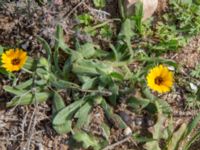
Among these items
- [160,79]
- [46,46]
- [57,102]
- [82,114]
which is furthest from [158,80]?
[46,46]

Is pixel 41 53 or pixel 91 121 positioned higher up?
pixel 41 53

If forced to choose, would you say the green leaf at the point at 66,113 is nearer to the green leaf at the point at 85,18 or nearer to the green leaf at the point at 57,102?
the green leaf at the point at 57,102

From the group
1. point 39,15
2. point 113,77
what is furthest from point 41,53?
point 113,77

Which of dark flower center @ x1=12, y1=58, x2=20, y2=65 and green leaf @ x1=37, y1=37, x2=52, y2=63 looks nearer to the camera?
dark flower center @ x1=12, y1=58, x2=20, y2=65

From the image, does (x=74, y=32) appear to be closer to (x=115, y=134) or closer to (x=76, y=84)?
(x=76, y=84)

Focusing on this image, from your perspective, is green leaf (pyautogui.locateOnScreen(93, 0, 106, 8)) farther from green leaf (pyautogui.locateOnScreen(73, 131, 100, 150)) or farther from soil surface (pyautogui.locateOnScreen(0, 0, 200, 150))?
green leaf (pyautogui.locateOnScreen(73, 131, 100, 150))

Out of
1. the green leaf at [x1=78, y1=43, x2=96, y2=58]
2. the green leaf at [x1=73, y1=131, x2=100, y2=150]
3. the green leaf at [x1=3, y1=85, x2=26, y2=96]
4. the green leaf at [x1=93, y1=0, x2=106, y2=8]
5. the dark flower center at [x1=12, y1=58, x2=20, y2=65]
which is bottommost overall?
the green leaf at [x1=73, y1=131, x2=100, y2=150]

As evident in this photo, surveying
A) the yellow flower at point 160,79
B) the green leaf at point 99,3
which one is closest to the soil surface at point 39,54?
the green leaf at point 99,3

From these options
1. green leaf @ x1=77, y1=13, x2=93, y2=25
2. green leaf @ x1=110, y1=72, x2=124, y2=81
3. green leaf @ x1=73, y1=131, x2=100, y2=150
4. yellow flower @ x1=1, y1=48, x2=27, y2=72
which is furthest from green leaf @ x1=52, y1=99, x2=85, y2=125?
green leaf @ x1=77, y1=13, x2=93, y2=25
